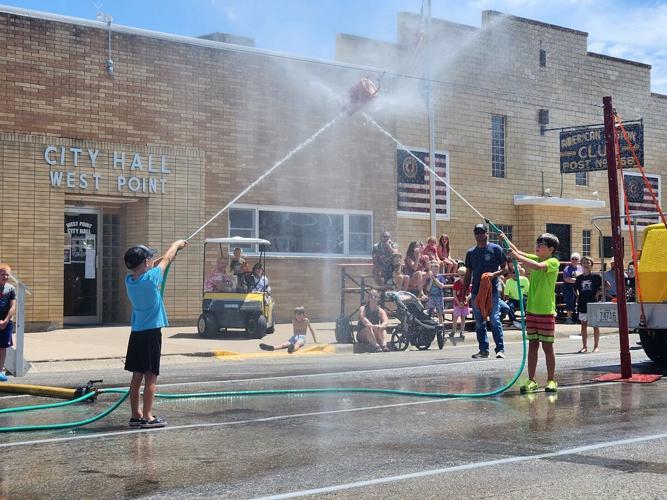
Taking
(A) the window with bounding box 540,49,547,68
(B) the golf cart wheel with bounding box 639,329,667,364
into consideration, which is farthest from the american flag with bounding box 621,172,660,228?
(B) the golf cart wheel with bounding box 639,329,667,364

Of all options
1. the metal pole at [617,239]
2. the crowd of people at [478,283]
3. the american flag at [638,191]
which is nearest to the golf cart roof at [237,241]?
the crowd of people at [478,283]

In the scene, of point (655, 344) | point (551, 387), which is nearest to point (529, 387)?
point (551, 387)

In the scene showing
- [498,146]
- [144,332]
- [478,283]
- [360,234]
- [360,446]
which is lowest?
[360,446]

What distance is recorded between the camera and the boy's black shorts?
8.32 meters

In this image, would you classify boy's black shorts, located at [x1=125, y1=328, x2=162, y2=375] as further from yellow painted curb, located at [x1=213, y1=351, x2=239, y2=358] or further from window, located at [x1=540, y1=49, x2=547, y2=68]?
window, located at [x1=540, y1=49, x2=547, y2=68]

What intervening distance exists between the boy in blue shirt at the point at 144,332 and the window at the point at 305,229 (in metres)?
13.2

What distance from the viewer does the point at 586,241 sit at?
30.3 meters

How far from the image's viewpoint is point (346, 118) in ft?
74.7

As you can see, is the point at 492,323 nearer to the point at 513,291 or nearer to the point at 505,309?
the point at 505,309

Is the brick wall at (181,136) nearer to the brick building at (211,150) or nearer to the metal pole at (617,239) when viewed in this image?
the brick building at (211,150)

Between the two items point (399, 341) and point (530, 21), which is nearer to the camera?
point (399, 341)

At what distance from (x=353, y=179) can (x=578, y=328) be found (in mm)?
6452

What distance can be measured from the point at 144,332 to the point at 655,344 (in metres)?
7.84

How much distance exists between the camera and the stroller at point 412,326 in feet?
56.4
